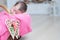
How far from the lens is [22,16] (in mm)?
1660

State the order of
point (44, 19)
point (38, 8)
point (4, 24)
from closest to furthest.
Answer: point (4, 24) → point (44, 19) → point (38, 8)

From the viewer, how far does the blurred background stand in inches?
78.5

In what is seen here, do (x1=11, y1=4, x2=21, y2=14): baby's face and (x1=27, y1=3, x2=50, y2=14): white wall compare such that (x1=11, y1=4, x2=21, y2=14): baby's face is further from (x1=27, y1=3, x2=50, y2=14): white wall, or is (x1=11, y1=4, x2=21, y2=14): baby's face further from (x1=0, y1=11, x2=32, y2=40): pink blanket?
(x1=27, y1=3, x2=50, y2=14): white wall

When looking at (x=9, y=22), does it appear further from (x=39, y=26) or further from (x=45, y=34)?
(x=39, y=26)

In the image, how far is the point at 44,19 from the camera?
2.75m

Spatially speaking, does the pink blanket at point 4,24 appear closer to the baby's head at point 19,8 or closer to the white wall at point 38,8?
the baby's head at point 19,8

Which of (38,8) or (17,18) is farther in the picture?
(38,8)

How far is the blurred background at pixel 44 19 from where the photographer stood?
1993 millimetres

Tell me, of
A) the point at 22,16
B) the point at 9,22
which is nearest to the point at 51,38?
the point at 22,16

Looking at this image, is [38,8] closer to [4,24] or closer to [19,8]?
[19,8]

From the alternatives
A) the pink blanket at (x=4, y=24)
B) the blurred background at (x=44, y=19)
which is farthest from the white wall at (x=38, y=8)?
the pink blanket at (x=4, y=24)

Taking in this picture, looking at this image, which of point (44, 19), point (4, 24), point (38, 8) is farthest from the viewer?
point (38, 8)

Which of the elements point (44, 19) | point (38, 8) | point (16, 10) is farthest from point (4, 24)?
point (38, 8)

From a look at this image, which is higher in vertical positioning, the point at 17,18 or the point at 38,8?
the point at 17,18
